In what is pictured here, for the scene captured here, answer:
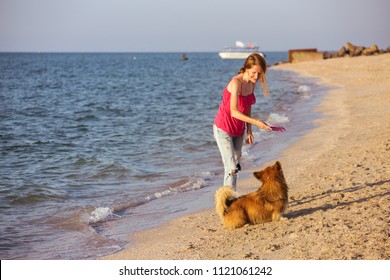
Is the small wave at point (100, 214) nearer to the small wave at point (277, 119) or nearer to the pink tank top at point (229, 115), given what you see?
the pink tank top at point (229, 115)

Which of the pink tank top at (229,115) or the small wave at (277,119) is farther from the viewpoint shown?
the small wave at (277,119)

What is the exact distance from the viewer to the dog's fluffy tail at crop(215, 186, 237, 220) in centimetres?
552

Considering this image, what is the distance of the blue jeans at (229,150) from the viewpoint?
563cm

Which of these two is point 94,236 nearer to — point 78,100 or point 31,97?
point 78,100

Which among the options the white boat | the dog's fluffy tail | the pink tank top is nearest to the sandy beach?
the dog's fluffy tail

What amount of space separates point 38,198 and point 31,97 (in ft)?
71.4

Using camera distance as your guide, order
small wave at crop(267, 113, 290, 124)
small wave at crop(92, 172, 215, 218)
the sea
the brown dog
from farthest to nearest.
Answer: small wave at crop(267, 113, 290, 124) < small wave at crop(92, 172, 215, 218) < the sea < the brown dog

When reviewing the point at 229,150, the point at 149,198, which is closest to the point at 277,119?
the point at 149,198

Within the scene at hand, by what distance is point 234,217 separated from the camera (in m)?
5.59

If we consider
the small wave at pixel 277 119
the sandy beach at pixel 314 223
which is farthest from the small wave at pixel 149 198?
the small wave at pixel 277 119

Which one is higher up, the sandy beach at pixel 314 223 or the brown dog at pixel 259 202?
the brown dog at pixel 259 202

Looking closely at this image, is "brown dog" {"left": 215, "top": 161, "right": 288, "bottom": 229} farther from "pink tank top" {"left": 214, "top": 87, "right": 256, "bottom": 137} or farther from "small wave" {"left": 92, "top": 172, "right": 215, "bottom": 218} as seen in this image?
"small wave" {"left": 92, "top": 172, "right": 215, "bottom": 218}

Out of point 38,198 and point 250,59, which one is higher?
point 250,59
